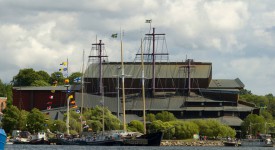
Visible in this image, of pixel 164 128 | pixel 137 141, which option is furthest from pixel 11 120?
pixel 137 141

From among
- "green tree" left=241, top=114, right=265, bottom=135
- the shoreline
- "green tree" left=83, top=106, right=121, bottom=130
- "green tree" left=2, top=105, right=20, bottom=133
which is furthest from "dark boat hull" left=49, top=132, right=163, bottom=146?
"green tree" left=241, top=114, right=265, bottom=135

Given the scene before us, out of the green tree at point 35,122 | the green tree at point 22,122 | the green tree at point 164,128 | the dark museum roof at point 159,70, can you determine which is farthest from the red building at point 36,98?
the green tree at point 35,122

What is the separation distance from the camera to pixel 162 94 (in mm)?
188750

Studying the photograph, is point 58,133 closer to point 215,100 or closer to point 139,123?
point 139,123

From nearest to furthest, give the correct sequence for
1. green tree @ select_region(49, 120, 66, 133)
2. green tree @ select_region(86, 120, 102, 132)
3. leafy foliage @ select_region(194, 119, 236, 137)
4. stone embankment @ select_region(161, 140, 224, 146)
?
1. green tree @ select_region(49, 120, 66, 133)
2. stone embankment @ select_region(161, 140, 224, 146)
3. green tree @ select_region(86, 120, 102, 132)
4. leafy foliage @ select_region(194, 119, 236, 137)

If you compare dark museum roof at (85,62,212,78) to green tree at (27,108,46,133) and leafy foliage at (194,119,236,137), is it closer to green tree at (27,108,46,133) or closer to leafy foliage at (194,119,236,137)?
leafy foliage at (194,119,236,137)

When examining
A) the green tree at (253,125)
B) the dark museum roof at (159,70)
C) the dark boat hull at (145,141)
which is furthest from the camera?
the dark museum roof at (159,70)

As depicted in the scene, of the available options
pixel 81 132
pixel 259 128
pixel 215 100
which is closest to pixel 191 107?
pixel 215 100

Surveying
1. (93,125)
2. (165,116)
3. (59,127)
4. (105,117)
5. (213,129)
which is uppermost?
(165,116)

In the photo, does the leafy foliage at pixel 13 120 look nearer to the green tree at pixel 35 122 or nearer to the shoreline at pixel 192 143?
the green tree at pixel 35 122

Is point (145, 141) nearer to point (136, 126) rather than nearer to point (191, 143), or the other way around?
point (191, 143)

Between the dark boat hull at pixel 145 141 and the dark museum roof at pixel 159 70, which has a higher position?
the dark museum roof at pixel 159 70

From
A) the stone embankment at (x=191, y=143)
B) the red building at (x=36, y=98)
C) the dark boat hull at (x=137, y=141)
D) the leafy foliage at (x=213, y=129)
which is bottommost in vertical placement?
the stone embankment at (x=191, y=143)

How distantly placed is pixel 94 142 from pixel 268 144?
3894cm
